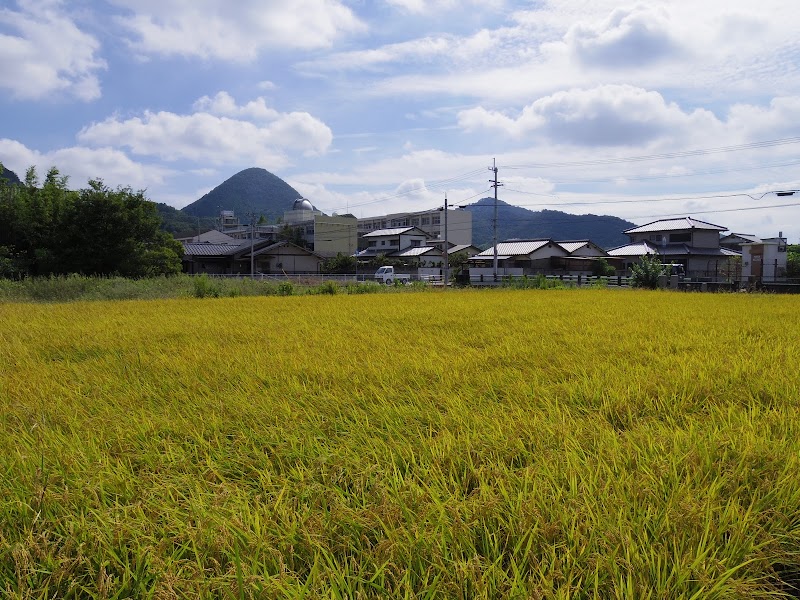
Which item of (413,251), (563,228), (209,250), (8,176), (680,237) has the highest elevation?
(563,228)

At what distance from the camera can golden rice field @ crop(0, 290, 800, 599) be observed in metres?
1.40

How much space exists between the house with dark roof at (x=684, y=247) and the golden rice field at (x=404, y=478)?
36609mm

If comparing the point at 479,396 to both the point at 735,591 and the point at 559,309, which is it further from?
the point at 559,309

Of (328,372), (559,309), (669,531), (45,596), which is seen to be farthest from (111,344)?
(559,309)

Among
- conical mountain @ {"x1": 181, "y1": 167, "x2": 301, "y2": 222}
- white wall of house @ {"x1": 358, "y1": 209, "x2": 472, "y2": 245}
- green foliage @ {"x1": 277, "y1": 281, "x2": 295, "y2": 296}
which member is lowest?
green foliage @ {"x1": 277, "y1": 281, "x2": 295, "y2": 296}

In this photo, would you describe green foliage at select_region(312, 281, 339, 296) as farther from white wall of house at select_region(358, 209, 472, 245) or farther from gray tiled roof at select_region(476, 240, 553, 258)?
white wall of house at select_region(358, 209, 472, 245)

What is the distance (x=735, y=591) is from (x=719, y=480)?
2.00 ft

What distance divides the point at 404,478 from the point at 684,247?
42.8 meters

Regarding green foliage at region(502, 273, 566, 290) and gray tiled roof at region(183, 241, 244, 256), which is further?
gray tiled roof at region(183, 241, 244, 256)

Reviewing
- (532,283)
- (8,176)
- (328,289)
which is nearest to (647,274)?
(532,283)

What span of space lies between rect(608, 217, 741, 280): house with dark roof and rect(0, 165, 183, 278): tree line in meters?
31.3

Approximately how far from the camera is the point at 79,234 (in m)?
20.1

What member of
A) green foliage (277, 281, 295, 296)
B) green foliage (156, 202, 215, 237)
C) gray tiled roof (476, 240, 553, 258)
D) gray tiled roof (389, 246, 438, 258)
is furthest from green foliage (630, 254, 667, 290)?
green foliage (156, 202, 215, 237)

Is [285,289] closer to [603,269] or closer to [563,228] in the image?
[603,269]
